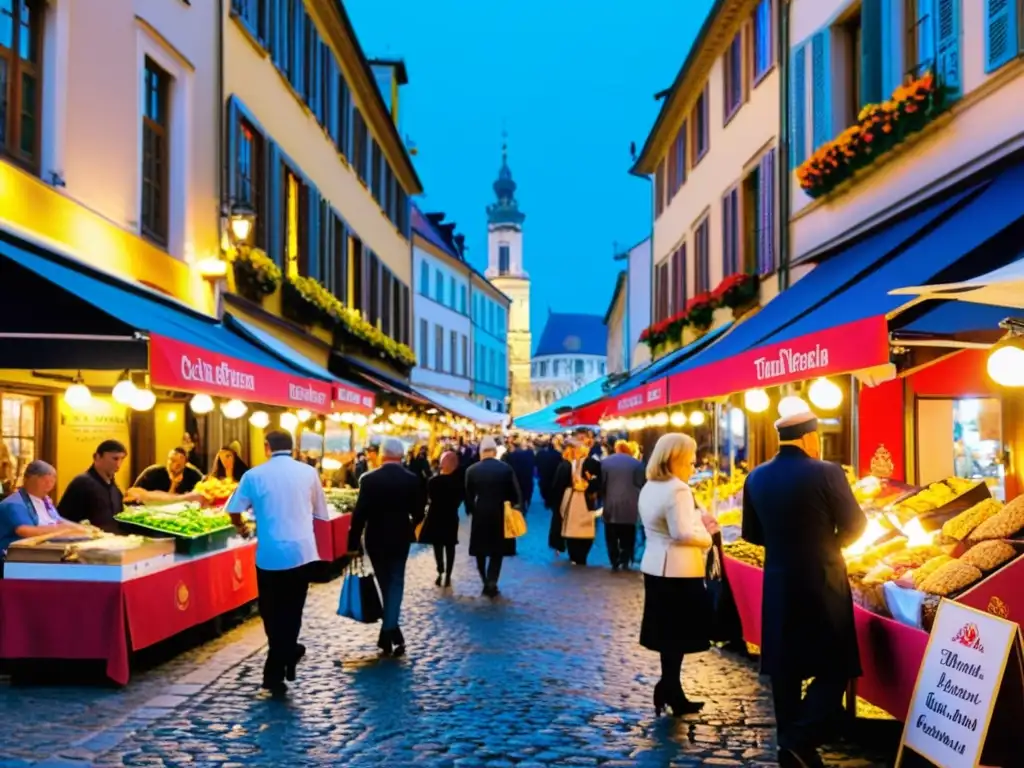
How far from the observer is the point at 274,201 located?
19.7 metres

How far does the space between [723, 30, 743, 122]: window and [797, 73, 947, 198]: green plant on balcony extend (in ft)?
18.6

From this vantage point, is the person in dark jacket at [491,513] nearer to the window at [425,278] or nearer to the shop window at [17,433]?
the shop window at [17,433]

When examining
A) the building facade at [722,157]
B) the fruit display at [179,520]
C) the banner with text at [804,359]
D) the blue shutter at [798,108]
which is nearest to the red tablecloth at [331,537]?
the fruit display at [179,520]

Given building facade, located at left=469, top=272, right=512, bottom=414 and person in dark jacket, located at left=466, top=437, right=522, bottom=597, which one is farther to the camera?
building facade, located at left=469, top=272, right=512, bottom=414

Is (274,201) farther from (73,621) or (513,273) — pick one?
(513,273)

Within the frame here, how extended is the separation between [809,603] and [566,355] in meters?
146

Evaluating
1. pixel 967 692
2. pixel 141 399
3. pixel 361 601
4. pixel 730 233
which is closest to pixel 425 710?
pixel 361 601

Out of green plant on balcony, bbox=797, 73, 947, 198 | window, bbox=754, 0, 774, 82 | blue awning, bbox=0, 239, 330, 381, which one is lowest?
blue awning, bbox=0, 239, 330, 381

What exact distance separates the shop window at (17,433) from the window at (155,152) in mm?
2682

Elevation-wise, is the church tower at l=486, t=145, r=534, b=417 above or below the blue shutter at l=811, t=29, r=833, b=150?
above

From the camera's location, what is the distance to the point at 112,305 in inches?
385

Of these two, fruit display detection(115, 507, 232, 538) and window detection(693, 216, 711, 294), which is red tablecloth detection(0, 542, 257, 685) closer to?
fruit display detection(115, 507, 232, 538)

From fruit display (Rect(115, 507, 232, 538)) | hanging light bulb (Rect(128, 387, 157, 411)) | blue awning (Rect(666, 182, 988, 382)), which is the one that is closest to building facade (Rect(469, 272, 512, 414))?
blue awning (Rect(666, 182, 988, 382))

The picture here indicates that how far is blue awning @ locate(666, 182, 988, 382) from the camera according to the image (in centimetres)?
1080
